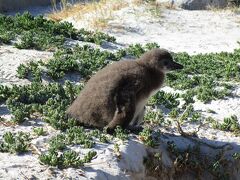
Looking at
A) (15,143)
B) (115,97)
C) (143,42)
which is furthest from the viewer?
(143,42)

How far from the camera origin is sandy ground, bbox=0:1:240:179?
6.42 metres

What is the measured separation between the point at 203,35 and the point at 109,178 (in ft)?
34.2

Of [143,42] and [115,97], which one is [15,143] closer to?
[115,97]

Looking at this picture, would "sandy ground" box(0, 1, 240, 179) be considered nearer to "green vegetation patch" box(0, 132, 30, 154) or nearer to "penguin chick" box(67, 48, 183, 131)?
"green vegetation patch" box(0, 132, 30, 154)

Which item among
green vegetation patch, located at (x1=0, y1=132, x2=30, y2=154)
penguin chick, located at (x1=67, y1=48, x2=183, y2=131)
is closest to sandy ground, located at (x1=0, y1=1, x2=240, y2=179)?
green vegetation patch, located at (x1=0, y1=132, x2=30, y2=154)

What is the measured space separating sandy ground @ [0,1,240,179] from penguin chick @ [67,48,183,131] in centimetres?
40

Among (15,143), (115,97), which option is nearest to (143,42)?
(115,97)

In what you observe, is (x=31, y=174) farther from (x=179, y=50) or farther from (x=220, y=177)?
(x=179, y=50)

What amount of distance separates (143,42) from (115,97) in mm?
7718

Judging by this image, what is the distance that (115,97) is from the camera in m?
7.56

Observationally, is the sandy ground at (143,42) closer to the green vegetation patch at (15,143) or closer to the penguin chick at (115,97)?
the green vegetation patch at (15,143)

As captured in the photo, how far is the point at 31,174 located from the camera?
617cm

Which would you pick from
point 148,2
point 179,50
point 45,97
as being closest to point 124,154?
point 45,97

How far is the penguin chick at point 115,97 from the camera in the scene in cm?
755
